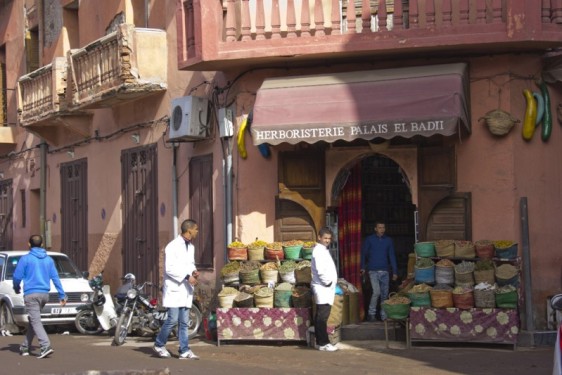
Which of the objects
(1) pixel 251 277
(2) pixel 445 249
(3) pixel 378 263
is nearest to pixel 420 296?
(2) pixel 445 249

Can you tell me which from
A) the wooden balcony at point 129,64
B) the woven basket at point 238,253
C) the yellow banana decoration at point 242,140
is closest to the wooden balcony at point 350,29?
the yellow banana decoration at point 242,140

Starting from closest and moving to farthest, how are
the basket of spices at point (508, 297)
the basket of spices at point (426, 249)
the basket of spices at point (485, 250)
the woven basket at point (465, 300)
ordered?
the basket of spices at point (508, 297) → the woven basket at point (465, 300) → the basket of spices at point (485, 250) → the basket of spices at point (426, 249)

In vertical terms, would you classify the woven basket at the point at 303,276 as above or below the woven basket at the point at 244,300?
above

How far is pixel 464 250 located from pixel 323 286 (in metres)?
2.06

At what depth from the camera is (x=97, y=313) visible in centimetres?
1836

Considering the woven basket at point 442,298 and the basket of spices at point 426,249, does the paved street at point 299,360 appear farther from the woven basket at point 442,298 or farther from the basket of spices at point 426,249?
the basket of spices at point 426,249

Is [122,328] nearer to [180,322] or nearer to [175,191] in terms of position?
[180,322]

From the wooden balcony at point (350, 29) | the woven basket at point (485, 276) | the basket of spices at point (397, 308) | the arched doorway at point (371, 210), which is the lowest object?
the basket of spices at point (397, 308)

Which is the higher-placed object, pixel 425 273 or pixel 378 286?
pixel 425 273

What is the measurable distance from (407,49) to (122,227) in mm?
8763

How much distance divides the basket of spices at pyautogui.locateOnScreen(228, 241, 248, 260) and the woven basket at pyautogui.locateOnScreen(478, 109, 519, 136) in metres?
→ 4.17

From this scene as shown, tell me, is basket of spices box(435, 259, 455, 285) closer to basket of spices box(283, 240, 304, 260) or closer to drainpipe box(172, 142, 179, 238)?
basket of spices box(283, 240, 304, 260)

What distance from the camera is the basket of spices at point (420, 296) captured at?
580 inches

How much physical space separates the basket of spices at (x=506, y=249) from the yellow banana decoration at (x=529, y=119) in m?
1.61
